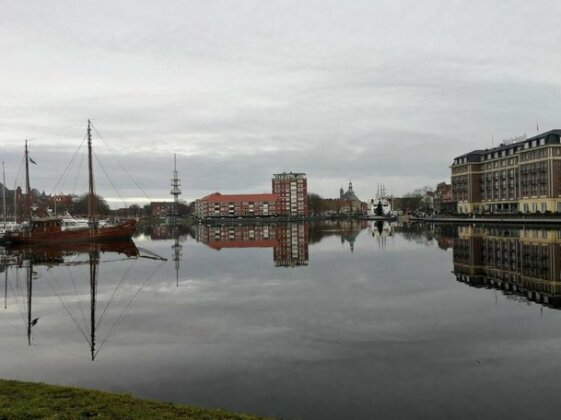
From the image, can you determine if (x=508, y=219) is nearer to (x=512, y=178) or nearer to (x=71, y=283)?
(x=512, y=178)

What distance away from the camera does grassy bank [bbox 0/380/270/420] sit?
27.3ft

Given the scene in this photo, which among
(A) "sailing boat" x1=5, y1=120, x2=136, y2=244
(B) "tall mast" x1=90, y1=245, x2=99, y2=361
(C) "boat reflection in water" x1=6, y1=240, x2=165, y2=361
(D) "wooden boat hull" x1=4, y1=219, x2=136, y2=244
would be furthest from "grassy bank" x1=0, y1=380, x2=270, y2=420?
(D) "wooden boat hull" x1=4, y1=219, x2=136, y2=244

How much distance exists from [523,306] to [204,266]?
22575 mm

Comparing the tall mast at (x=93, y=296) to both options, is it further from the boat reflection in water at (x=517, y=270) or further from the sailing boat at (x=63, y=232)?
the sailing boat at (x=63, y=232)

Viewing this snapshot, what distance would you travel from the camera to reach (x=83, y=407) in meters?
8.77

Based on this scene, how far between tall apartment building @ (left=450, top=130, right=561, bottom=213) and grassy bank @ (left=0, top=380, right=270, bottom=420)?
108m

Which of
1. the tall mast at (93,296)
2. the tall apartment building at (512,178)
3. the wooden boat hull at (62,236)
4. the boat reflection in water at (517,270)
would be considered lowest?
the tall mast at (93,296)

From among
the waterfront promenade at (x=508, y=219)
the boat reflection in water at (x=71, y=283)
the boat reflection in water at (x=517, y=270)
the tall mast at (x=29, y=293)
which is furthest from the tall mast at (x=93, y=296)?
the waterfront promenade at (x=508, y=219)

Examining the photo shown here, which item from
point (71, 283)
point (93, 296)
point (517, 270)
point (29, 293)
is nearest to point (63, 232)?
point (71, 283)

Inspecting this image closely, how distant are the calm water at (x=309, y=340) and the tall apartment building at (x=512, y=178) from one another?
83.2 metres

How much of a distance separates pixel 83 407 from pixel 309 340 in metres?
7.21

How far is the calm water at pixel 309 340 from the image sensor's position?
10.1m

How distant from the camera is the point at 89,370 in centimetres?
1230

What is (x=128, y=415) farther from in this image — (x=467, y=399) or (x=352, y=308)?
(x=352, y=308)
